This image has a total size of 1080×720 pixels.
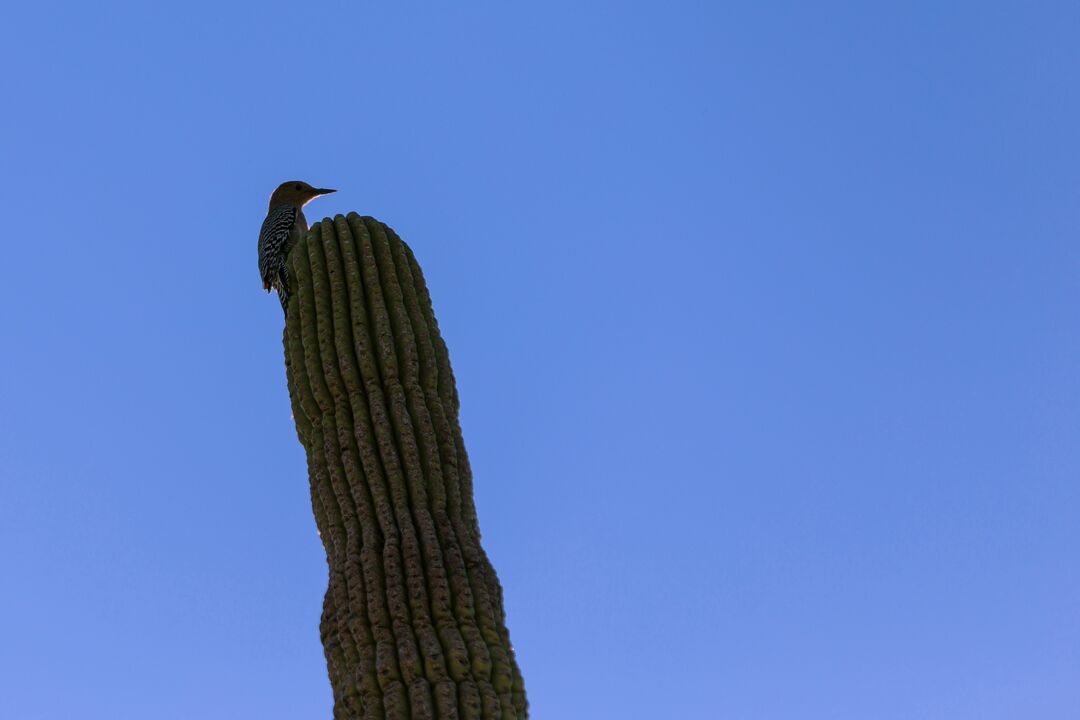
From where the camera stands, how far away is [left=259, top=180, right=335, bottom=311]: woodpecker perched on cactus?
7.21 m

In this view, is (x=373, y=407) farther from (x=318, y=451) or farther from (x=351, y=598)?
(x=351, y=598)

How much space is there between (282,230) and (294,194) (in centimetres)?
147

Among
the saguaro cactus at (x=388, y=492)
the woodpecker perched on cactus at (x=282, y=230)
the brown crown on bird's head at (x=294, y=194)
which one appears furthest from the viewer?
the brown crown on bird's head at (x=294, y=194)

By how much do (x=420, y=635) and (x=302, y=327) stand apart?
160 cm

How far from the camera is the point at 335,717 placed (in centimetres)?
473

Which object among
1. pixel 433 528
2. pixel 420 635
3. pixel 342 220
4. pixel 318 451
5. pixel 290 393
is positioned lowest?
pixel 420 635

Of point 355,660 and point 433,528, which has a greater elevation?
point 433,528

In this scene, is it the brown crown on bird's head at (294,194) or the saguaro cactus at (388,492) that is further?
the brown crown on bird's head at (294,194)

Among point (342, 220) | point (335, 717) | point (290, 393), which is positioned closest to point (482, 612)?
point (335, 717)

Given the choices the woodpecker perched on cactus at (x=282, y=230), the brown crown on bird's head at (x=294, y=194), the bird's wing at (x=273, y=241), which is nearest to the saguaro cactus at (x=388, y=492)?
the woodpecker perched on cactus at (x=282, y=230)

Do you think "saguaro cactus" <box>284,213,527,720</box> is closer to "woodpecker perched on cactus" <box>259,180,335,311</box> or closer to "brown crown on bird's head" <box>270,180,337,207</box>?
"woodpecker perched on cactus" <box>259,180,335,311</box>

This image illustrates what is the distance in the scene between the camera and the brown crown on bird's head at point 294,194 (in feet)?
30.2

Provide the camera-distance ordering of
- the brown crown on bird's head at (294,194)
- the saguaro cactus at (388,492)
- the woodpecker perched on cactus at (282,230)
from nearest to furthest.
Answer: the saguaro cactus at (388,492) → the woodpecker perched on cactus at (282,230) → the brown crown on bird's head at (294,194)

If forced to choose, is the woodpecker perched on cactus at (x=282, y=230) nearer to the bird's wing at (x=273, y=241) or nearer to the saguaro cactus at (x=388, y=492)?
the bird's wing at (x=273, y=241)
